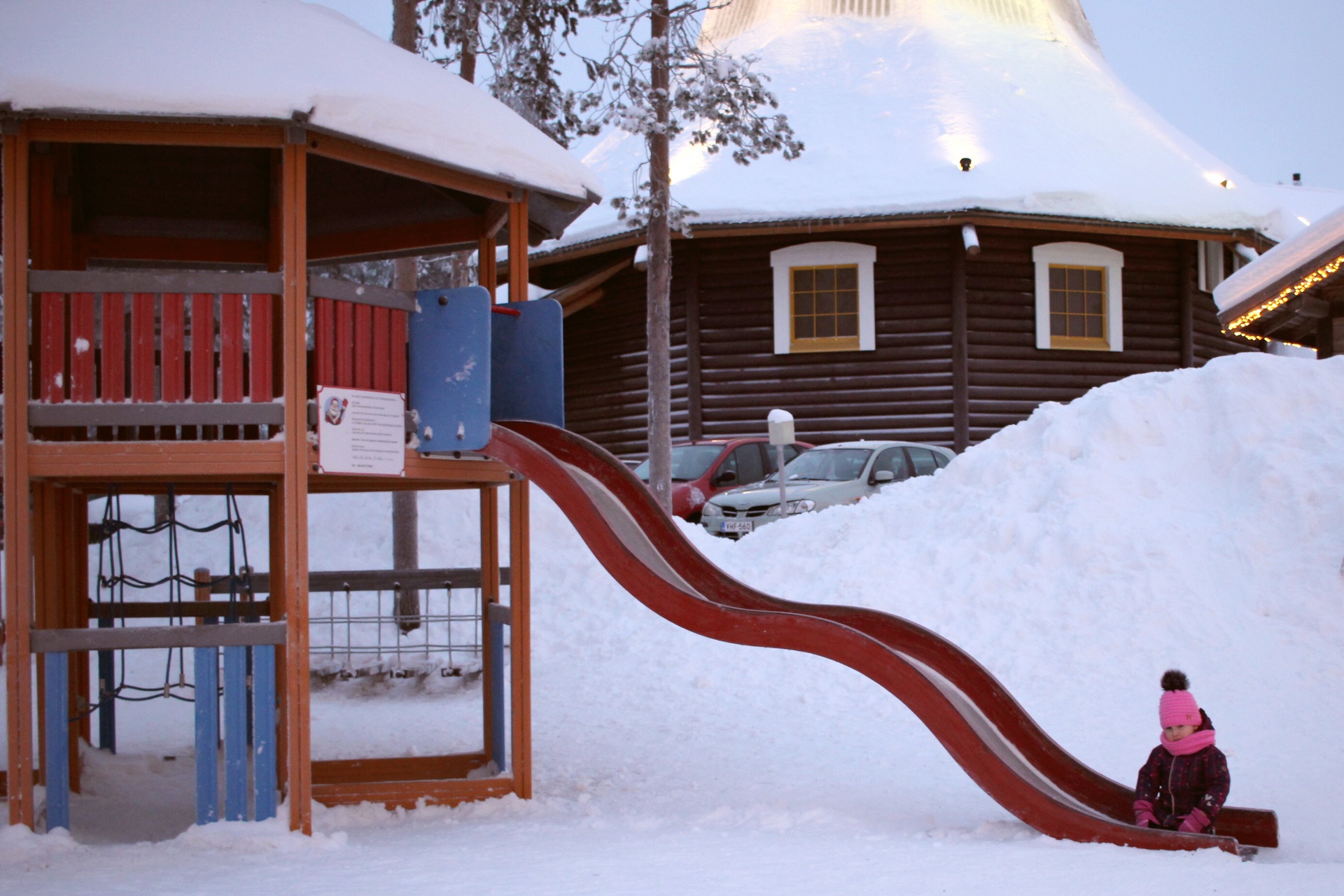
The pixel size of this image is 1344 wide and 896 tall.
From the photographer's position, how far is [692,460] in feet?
59.5

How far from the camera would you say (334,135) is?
6617mm

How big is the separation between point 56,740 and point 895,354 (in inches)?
676

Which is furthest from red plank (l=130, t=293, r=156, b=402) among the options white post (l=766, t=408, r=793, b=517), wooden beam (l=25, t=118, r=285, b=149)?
white post (l=766, t=408, r=793, b=517)

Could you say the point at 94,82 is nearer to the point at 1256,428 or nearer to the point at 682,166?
the point at 1256,428

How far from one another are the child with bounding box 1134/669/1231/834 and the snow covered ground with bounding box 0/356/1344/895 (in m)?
0.38

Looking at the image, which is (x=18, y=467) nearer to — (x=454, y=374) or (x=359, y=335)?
(x=359, y=335)

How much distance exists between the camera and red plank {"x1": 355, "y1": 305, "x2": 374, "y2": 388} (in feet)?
23.0

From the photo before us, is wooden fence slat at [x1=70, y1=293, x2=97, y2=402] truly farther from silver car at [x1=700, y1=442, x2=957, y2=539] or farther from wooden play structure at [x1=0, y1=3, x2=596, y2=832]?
silver car at [x1=700, y1=442, x2=957, y2=539]

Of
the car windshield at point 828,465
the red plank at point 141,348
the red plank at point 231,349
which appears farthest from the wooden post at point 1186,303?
the red plank at point 141,348

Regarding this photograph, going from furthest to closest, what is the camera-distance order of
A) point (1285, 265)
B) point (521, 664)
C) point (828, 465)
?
point (828, 465)
point (1285, 265)
point (521, 664)

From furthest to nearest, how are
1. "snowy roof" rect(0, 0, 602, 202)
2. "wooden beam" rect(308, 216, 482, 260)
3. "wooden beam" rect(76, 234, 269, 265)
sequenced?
"wooden beam" rect(76, 234, 269, 265) → "wooden beam" rect(308, 216, 482, 260) → "snowy roof" rect(0, 0, 602, 202)

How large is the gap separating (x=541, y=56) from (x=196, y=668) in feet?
36.5

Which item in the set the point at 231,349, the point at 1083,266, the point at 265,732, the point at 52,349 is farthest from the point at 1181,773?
the point at 1083,266

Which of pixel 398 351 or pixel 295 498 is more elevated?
pixel 398 351
